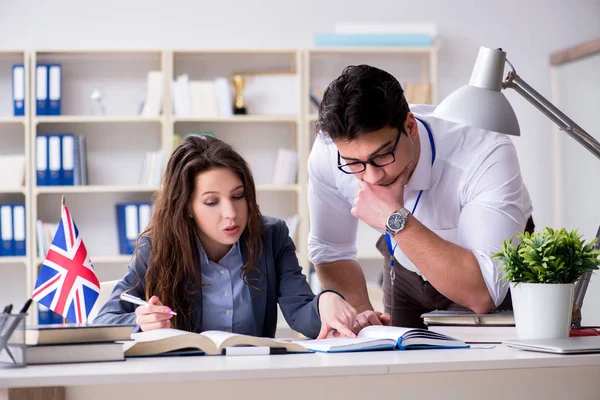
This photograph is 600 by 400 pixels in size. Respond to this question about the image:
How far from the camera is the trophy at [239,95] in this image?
4.54 meters

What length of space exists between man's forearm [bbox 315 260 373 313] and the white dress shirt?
132mm

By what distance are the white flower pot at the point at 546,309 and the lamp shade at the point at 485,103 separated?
37cm

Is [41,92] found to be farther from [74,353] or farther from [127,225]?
[74,353]

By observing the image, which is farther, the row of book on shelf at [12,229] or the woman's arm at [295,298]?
the row of book on shelf at [12,229]

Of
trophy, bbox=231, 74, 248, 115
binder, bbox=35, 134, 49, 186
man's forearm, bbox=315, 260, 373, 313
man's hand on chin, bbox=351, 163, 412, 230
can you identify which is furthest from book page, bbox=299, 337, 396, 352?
binder, bbox=35, 134, 49, 186

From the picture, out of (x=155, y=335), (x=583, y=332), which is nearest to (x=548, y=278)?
(x=583, y=332)

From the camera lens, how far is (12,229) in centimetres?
439

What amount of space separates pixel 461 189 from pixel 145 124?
3.06m

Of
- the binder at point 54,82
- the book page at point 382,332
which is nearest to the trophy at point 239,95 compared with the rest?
the binder at point 54,82

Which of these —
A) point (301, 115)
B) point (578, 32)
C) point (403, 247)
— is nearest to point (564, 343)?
point (403, 247)

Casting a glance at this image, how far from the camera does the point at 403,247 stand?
6.11ft

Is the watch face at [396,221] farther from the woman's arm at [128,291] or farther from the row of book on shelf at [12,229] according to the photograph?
the row of book on shelf at [12,229]

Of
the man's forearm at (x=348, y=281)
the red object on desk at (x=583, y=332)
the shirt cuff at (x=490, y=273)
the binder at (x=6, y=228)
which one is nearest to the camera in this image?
the red object on desk at (x=583, y=332)

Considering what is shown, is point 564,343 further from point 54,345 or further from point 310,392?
point 54,345
